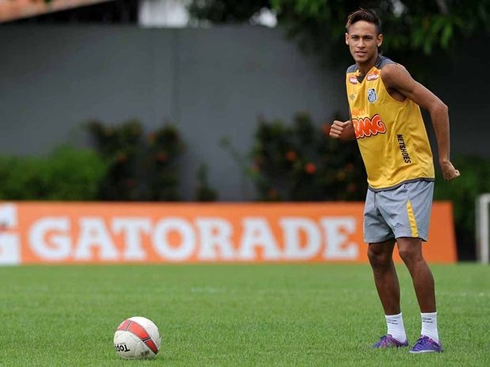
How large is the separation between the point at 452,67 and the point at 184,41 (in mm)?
5498

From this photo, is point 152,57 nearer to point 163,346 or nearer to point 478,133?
point 478,133

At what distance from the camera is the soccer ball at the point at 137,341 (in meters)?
8.01

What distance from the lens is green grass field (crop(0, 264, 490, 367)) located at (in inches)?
324

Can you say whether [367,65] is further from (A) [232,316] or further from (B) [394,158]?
(A) [232,316]

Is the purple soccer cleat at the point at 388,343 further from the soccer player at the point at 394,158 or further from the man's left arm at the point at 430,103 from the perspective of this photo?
the man's left arm at the point at 430,103

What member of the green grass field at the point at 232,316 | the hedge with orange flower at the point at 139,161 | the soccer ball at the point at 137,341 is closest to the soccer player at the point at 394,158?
the green grass field at the point at 232,316

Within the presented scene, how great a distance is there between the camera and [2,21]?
1130 inches

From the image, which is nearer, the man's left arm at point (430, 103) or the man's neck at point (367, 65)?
the man's left arm at point (430, 103)

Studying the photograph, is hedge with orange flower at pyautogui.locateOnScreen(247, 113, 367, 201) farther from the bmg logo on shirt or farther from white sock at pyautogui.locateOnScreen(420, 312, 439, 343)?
white sock at pyautogui.locateOnScreen(420, 312, 439, 343)

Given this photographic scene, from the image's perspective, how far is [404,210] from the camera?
843cm

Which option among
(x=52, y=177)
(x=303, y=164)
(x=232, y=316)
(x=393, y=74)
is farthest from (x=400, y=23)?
(x=393, y=74)

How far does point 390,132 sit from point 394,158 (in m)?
0.19

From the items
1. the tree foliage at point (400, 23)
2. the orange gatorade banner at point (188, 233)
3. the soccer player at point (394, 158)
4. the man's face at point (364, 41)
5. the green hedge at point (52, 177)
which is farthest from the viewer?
the green hedge at point (52, 177)

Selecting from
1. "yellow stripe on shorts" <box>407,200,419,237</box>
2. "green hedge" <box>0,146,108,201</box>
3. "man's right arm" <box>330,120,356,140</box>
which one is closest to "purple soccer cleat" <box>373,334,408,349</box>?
"yellow stripe on shorts" <box>407,200,419,237</box>
